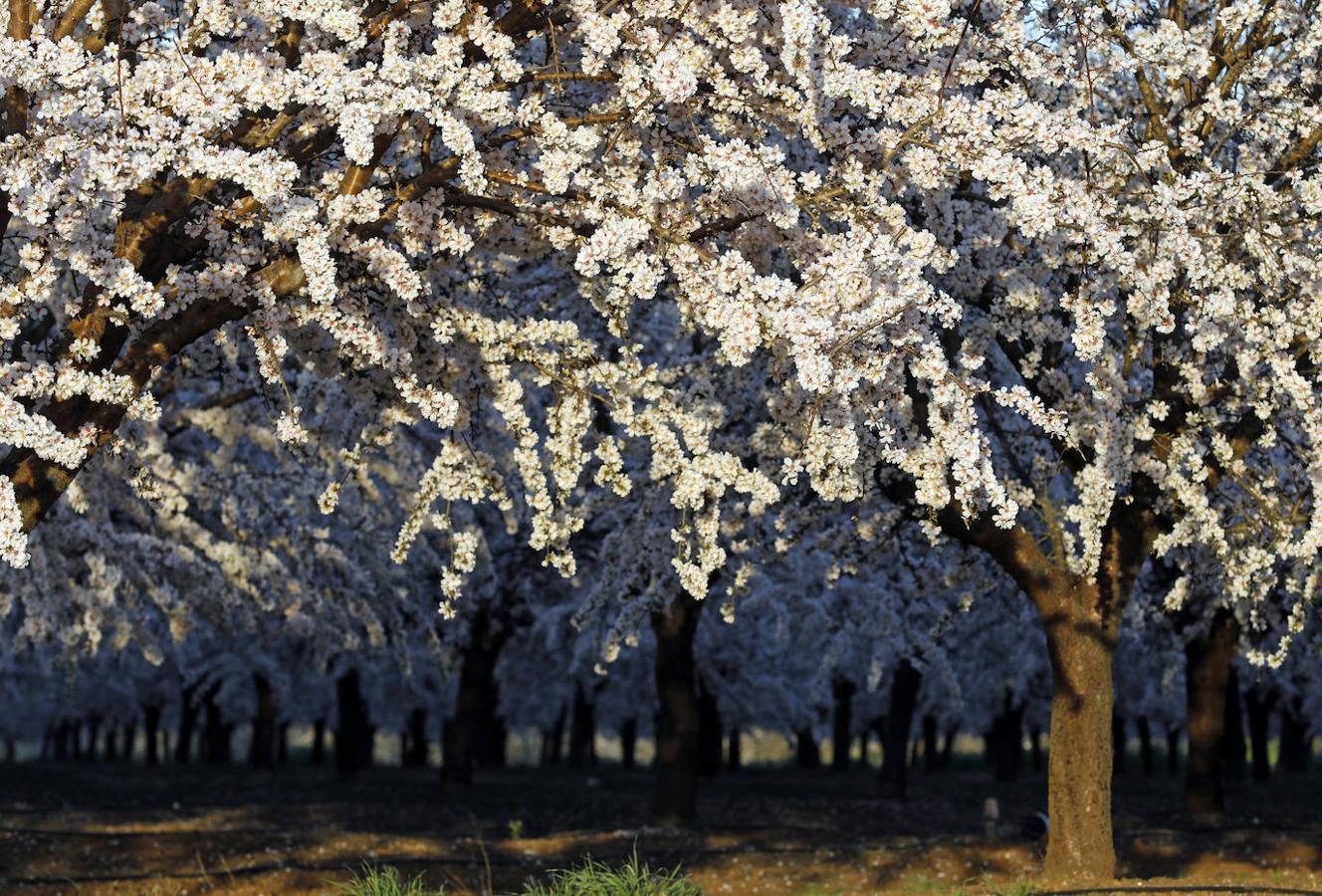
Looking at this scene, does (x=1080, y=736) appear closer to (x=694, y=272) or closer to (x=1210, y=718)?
→ (x=694, y=272)

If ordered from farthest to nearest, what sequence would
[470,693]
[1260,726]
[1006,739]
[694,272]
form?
[1006,739], [1260,726], [470,693], [694,272]

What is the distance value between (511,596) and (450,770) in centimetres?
462

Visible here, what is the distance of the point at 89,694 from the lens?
73500mm

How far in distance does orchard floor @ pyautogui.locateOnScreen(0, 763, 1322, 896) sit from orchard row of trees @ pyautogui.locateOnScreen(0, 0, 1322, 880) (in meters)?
2.96

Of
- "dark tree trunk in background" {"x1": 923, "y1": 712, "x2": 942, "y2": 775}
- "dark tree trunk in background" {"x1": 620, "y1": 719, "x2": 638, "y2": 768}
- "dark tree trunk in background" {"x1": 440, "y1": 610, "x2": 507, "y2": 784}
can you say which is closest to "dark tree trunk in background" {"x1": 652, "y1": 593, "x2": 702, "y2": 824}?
"dark tree trunk in background" {"x1": 440, "y1": 610, "x2": 507, "y2": 784}

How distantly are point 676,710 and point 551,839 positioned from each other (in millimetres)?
3149

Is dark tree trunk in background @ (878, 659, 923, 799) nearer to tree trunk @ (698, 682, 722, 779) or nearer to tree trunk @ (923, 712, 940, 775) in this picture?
tree trunk @ (698, 682, 722, 779)

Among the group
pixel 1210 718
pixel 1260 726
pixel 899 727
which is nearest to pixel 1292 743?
pixel 1260 726

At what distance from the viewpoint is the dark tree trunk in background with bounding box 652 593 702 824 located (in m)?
26.7

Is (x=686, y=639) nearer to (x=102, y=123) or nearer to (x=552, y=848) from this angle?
(x=552, y=848)

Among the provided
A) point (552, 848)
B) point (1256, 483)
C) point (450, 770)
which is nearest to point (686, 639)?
point (552, 848)

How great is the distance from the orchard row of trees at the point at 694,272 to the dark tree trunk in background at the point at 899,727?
58.5 feet

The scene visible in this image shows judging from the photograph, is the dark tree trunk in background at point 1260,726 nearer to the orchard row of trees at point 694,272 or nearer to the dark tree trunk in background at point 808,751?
the dark tree trunk in background at point 808,751

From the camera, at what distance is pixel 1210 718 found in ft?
99.7
